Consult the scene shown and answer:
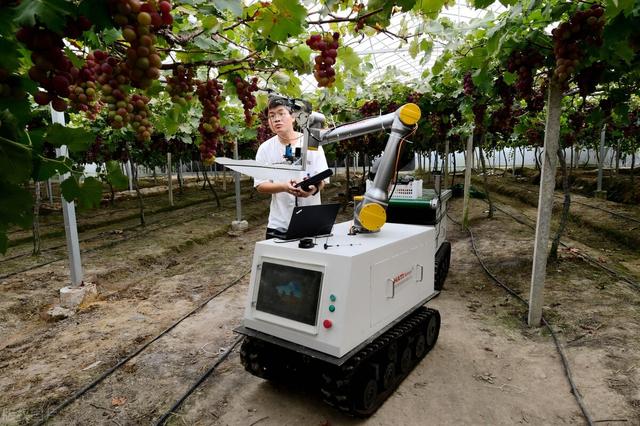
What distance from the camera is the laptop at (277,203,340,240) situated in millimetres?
3227

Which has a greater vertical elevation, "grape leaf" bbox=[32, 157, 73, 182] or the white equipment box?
"grape leaf" bbox=[32, 157, 73, 182]

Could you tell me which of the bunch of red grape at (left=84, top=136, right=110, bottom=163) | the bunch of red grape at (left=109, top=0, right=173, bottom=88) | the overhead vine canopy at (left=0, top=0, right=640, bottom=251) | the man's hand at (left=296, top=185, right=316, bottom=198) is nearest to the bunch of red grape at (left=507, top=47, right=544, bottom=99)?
the overhead vine canopy at (left=0, top=0, right=640, bottom=251)

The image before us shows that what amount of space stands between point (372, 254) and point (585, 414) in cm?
234

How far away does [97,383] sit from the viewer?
3.87 meters

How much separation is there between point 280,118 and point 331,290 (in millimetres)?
1718

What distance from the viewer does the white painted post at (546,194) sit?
4.52m

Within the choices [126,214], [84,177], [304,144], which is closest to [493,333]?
[304,144]

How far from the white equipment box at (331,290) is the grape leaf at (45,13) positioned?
7.13 feet

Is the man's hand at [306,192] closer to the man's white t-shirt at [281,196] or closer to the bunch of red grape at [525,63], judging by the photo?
the man's white t-shirt at [281,196]

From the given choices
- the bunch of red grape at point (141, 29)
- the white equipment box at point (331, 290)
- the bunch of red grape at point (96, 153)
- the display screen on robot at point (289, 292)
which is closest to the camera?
the bunch of red grape at point (141, 29)

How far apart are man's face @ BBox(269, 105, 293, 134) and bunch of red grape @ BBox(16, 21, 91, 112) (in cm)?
245

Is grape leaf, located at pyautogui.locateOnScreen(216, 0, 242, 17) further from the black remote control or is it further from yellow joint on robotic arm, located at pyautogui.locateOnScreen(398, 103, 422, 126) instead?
yellow joint on robotic arm, located at pyautogui.locateOnScreen(398, 103, 422, 126)

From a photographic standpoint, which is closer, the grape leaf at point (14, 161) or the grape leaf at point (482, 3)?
the grape leaf at point (14, 161)

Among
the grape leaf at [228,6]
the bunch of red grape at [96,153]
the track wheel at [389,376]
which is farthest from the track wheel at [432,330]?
the bunch of red grape at [96,153]
